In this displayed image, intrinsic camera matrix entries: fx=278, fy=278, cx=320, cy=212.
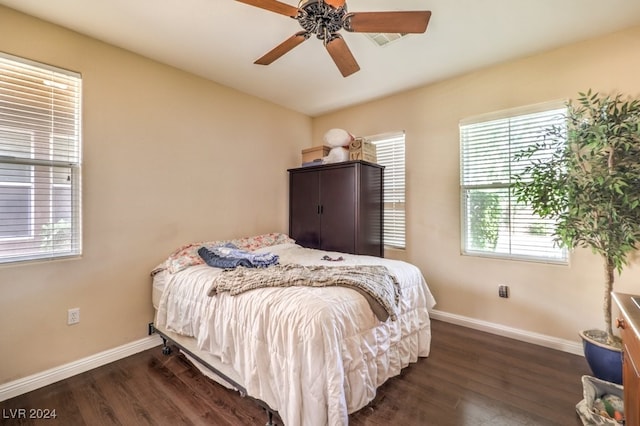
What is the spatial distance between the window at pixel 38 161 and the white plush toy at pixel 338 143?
2.32 metres

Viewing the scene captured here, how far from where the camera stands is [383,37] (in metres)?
2.30

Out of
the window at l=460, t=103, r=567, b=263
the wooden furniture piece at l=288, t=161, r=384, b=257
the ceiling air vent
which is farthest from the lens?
the wooden furniture piece at l=288, t=161, r=384, b=257

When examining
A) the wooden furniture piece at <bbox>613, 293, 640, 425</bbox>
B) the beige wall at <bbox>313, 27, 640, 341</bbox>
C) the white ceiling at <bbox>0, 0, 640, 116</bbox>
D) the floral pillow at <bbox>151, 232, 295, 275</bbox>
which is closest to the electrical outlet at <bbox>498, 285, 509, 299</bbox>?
the beige wall at <bbox>313, 27, 640, 341</bbox>

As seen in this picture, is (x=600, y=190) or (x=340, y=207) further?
(x=340, y=207)

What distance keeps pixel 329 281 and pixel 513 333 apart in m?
2.13

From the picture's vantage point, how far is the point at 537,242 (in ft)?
8.46

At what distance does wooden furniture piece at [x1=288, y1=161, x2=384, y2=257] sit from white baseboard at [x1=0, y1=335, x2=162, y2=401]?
1.92 metres

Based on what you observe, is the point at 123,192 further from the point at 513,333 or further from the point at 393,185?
the point at 513,333

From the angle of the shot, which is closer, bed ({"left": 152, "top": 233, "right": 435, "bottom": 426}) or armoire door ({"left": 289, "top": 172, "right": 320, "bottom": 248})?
bed ({"left": 152, "top": 233, "right": 435, "bottom": 426})

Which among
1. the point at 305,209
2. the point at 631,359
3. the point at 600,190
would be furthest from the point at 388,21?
the point at 305,209

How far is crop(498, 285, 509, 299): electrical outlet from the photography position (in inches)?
107

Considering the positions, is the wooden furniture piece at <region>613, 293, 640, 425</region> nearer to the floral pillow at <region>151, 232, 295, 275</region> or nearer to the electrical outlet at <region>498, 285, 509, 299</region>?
the electrical outlet at <region>498, 285, 509, 299</region>

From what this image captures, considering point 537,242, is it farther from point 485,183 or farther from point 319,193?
point 319,193

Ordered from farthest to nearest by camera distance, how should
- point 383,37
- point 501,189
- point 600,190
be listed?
point 501,189 → point 383,37 → point 600,190
